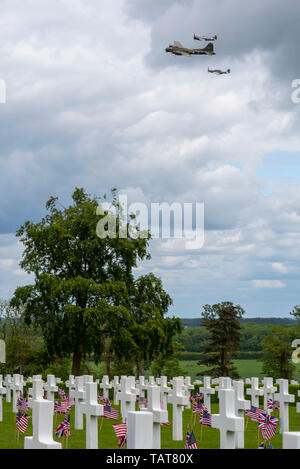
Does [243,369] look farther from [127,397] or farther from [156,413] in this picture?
[156,413]

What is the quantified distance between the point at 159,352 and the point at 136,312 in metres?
2.46

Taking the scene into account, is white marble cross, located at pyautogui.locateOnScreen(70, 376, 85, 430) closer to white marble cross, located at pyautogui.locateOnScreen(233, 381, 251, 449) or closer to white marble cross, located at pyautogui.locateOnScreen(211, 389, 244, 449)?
white marble cross, located at pyautogui.locateOnScreen(233, 381, 251, 449)

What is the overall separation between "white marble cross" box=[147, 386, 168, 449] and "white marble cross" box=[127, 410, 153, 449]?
3754 mm

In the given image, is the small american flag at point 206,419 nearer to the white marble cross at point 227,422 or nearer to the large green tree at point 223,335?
the white marble cross at point 227,422

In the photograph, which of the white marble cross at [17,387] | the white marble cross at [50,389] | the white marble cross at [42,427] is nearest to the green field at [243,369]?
the white marble cross at [17,387]

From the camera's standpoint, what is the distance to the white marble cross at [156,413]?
1126 centimetres

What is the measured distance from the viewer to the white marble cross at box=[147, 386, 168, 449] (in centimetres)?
1126

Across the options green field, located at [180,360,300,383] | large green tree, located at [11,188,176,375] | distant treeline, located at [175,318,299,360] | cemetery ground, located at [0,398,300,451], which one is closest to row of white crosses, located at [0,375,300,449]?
cemetery ground, located at [0,398,300,451]

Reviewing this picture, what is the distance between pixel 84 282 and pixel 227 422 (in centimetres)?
2357

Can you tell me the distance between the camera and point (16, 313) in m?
51.0

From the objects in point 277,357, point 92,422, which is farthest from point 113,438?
point 277,357
